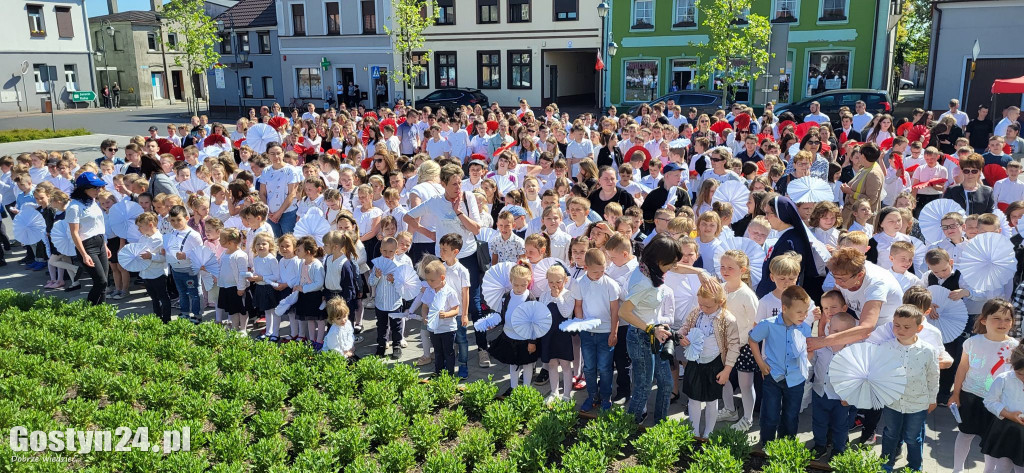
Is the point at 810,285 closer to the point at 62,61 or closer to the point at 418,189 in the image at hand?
the point at 418,189

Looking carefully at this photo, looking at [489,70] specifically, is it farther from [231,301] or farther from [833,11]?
[231,301]

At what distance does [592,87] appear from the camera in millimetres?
45969

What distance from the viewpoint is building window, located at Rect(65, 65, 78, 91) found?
49.2 m

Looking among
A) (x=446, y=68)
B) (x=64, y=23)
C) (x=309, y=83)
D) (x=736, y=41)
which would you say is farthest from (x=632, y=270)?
(x=64, y=23)

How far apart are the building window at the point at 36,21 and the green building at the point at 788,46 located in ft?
122

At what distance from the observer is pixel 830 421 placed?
5672 mm

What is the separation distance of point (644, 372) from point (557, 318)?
3.16ft

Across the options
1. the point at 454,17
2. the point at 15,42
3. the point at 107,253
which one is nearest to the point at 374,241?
the point at 107,253

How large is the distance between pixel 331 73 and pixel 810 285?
139 ft

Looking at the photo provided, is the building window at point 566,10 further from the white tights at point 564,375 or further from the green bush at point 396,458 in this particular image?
the green bush at point 396,458

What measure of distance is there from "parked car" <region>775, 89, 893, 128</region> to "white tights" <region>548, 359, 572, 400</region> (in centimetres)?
1919

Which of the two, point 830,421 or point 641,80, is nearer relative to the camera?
point 830,421

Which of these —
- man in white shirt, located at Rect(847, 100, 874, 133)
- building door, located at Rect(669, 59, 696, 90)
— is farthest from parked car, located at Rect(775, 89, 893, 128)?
building door, located at Rect(669, 59, 696, 90)

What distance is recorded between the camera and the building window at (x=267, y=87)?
48.4 m
